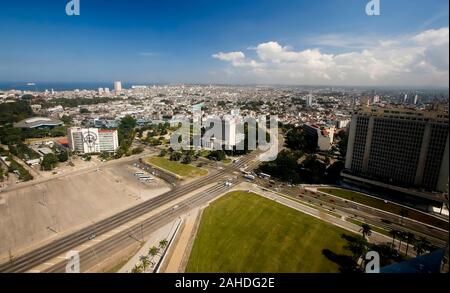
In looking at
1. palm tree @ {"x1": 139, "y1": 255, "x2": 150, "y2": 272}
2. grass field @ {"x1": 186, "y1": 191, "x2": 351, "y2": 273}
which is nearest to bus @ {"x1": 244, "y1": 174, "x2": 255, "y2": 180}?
grass field @ {"x1": 186, "y1": 191, "x2": 351, "y2": 273}

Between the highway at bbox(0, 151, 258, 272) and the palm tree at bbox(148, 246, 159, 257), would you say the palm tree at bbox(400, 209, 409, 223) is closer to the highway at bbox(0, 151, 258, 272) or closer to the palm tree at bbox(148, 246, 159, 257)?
the highway at bbox(0, 151, 258, 272)

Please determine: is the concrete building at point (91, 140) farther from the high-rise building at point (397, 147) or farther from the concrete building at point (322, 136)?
the high-rise building at point (397, 147)

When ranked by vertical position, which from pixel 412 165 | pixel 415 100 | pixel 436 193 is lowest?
pixel 436 193

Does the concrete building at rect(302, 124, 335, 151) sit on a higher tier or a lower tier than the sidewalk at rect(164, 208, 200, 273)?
higher

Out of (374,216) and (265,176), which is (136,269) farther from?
(374,216)

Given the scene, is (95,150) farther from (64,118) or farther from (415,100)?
(415,100)

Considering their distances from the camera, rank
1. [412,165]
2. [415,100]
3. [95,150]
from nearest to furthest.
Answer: [412,165]
[415,100]
[95,150]

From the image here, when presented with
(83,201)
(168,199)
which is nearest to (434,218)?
(168,199)

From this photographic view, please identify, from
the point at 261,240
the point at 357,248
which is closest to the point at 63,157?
the point at 261,240

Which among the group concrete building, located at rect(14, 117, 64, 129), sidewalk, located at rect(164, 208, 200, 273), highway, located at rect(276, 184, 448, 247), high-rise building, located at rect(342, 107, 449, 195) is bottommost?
sidewalk, located at rect(164, 208, 200, 273)
